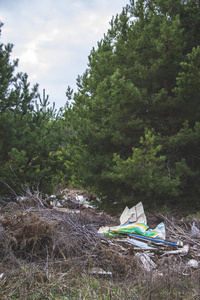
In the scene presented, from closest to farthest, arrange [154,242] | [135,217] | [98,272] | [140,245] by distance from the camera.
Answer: [98,272] < [140,245] < [154,242] < [135,217]

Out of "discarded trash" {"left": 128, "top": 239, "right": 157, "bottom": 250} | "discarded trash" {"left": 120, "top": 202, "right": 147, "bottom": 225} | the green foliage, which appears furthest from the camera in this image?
the green foliage

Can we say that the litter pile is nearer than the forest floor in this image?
No

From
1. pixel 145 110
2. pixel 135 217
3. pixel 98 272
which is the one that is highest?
pixel 145 110

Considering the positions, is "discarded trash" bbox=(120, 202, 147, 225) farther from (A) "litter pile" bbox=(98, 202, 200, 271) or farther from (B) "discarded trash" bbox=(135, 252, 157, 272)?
(B) "discarded trash" bbox=(135, 252, 157, 272)

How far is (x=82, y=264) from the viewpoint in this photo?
3451 millimetres

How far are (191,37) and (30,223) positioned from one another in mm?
8001

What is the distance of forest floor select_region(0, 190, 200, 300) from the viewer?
8.98 feet

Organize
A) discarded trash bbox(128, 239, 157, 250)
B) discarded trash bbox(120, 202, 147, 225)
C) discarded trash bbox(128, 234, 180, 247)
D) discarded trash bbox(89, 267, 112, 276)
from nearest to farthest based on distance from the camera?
discarded trash bbox(89, 267, 112, 276), discarded trash bbox(128, 239, 157, 250), discarded trash bbox(128, 234, 180, 247), discarded trash bbox(120, 202, 147, 225)

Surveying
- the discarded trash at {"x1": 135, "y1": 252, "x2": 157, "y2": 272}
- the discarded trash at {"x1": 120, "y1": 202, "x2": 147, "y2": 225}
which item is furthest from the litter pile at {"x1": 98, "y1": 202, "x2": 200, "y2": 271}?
the discarded trash at {"x1": 120, "y1": 202, "x2": 147, "y2": 225}

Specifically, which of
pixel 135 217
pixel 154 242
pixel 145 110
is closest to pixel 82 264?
pixel 154 242

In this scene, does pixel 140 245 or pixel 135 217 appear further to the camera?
pixel 135 217

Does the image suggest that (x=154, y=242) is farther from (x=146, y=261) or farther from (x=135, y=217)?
(x=135, y=217)

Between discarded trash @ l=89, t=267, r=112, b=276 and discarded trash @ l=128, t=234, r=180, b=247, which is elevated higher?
discarded trash @ l=128, t=234, r=180, b=247

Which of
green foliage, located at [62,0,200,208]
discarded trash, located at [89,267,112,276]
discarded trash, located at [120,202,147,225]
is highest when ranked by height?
green foliage, located at [62,0,200,208]
